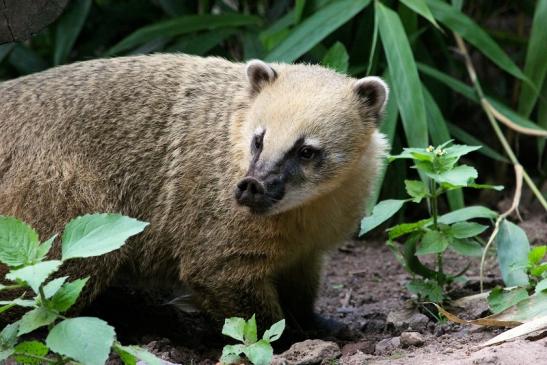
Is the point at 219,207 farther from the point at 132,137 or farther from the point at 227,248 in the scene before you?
the point at 132,137

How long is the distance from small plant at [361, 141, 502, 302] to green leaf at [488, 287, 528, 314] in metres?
0.37

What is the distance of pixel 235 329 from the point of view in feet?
13.2

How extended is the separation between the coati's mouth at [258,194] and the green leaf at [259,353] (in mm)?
748

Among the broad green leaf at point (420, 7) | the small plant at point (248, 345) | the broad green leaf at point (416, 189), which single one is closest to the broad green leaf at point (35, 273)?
the small plant at point (248, 345)

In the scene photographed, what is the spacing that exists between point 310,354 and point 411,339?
542 millimetres

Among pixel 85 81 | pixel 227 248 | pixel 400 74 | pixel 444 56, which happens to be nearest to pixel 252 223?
pixel 227 248

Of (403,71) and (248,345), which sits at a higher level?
(403,71)

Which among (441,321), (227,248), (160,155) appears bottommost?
(441,321)

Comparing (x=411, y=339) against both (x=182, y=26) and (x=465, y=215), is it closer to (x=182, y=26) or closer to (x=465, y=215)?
(x=465, y=215)

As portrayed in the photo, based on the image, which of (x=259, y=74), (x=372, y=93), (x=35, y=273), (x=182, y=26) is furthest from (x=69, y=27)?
(x=35, y=273)

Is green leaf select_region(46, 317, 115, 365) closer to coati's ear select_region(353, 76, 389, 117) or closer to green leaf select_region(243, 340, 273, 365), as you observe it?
green leaf select_region(243, 340, 273, 365)

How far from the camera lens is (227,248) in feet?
15.9

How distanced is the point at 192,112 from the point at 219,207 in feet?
2.23

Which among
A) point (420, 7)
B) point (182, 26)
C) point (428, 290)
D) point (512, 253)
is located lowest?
point (428, 290)
